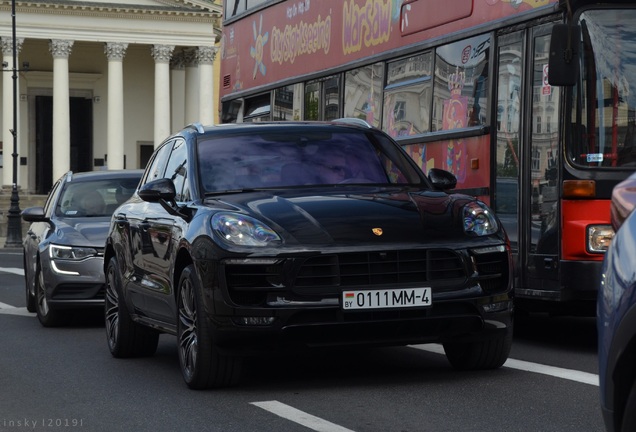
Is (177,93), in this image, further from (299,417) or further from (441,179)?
(299,417)

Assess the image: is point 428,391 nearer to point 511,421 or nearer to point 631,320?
point 511,421

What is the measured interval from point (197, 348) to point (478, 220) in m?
1.78

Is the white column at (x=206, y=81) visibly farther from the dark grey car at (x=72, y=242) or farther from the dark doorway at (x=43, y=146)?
the dark grey car at (x=72, y=242)

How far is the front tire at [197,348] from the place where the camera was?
8141mm

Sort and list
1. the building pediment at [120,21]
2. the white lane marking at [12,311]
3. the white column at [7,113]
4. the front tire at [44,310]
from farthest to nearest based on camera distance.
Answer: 1. the building pediment at [120,21]
2. the white column at [7,113]
3. the white lane marking at [12,311]
4. the front tire at [44,310]

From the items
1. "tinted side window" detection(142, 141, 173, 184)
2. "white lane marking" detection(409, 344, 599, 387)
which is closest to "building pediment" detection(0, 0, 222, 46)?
"tinted side window" detection(142, 141, 173, 184)

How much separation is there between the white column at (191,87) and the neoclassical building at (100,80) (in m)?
0.07

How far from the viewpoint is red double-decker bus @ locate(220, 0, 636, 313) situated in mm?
10164

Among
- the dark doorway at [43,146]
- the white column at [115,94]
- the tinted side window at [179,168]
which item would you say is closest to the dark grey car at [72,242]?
the tinted side window at [179,168]

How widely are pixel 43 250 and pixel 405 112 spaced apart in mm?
3903

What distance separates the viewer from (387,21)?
45.0 ft

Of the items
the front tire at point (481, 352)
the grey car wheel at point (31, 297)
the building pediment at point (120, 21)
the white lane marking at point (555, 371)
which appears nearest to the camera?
the white lane marking at point (555, 371)

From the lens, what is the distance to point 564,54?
9.87 metres

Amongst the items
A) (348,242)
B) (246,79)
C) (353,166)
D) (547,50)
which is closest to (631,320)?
(348,242)
